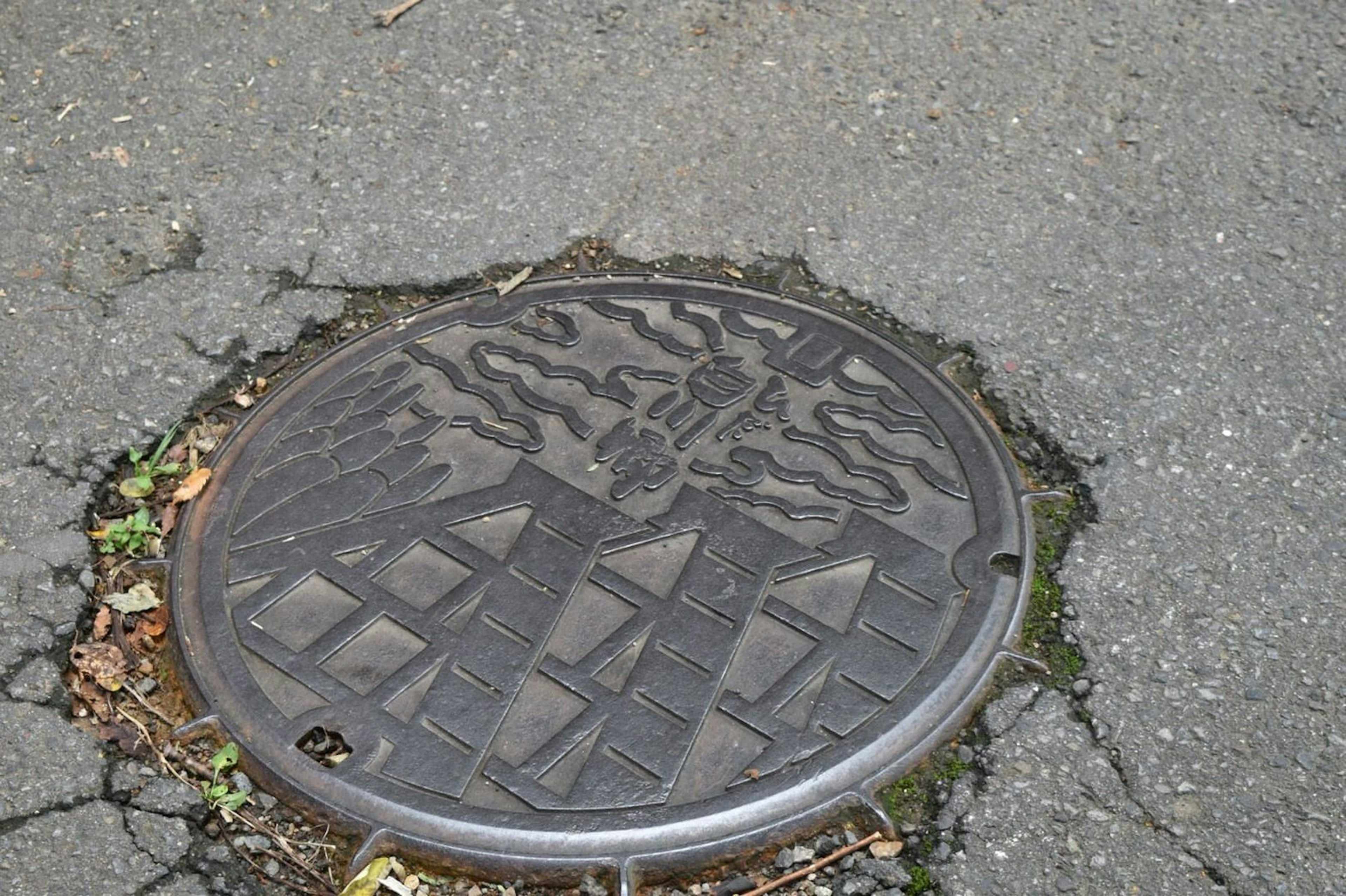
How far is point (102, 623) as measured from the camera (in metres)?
2.22

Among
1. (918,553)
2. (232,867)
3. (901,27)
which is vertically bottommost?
(232,867)

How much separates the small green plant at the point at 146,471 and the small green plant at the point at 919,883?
1606 millimetres

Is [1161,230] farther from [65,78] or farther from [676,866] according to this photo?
[65,78]

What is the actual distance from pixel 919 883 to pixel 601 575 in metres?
0.75

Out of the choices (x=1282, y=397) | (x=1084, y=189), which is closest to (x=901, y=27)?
(x=1084, y=189)

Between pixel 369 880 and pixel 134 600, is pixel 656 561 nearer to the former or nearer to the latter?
pixel 369 880

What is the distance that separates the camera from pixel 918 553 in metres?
2.26

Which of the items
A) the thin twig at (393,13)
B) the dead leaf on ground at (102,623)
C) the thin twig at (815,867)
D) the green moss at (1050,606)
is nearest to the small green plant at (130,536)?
the dead leaf on ground at (102,623)

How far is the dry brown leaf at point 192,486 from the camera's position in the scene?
94.2 inches

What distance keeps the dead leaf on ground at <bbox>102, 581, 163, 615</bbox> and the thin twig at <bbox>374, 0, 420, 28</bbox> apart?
1932mm

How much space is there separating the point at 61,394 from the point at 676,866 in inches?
65.1

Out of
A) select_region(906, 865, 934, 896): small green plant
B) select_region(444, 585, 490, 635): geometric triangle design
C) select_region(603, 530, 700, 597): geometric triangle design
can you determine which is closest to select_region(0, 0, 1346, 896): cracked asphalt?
select_region(906, 865, 934, 896): small green plant

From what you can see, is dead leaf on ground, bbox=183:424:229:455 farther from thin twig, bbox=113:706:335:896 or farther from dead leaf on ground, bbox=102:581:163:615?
thin twig, bbox=113:706:335:896

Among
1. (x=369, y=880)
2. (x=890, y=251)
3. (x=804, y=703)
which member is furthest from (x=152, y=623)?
(x=890, y=251)
